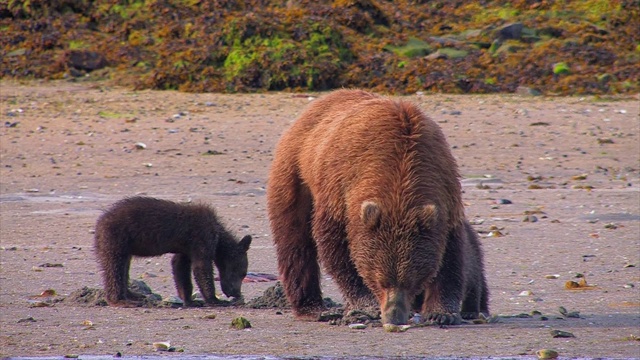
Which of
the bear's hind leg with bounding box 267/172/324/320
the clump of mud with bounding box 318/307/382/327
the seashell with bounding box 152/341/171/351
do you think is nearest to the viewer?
the seashell with bounding box 152/341/171/351

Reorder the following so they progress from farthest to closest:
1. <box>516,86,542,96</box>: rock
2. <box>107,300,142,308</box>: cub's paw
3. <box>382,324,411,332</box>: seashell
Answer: <box>516,86,542,96</box>: rock, <box>107,300,142,308</box>: cub's paw, <box>382,324,411,332</box>: seashell

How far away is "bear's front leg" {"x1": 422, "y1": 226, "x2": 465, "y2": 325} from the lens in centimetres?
747

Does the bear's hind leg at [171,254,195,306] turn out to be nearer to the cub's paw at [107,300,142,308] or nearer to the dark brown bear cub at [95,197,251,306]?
the dark brown bear cub at [95,197,251,306]

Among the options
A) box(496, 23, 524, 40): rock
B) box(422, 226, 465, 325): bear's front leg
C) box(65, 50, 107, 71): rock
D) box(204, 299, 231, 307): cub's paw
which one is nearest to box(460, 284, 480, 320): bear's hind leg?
box(422, 226, 465, 325): bear's front leg

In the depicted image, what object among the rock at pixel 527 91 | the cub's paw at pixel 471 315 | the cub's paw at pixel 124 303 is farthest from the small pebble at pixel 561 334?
the rock at pixel 527 91

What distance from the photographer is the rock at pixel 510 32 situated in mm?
21703

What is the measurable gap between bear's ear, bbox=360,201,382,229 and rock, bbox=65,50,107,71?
49.7ft

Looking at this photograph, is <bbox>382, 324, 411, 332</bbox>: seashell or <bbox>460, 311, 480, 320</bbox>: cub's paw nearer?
<bbox>382, 324, 411, 332</bbox>: seashell

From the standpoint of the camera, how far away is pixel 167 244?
909cm

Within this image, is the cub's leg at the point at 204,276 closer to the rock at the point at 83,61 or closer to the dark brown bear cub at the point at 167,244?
the dark brown bear cub at the point at 167,244

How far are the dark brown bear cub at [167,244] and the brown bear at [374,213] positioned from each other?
4.03ft

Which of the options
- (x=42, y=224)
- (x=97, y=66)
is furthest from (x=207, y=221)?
(x=97, y=66)

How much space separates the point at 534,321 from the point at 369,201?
1788mm

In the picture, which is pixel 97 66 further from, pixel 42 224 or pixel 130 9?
pixel 42 224
